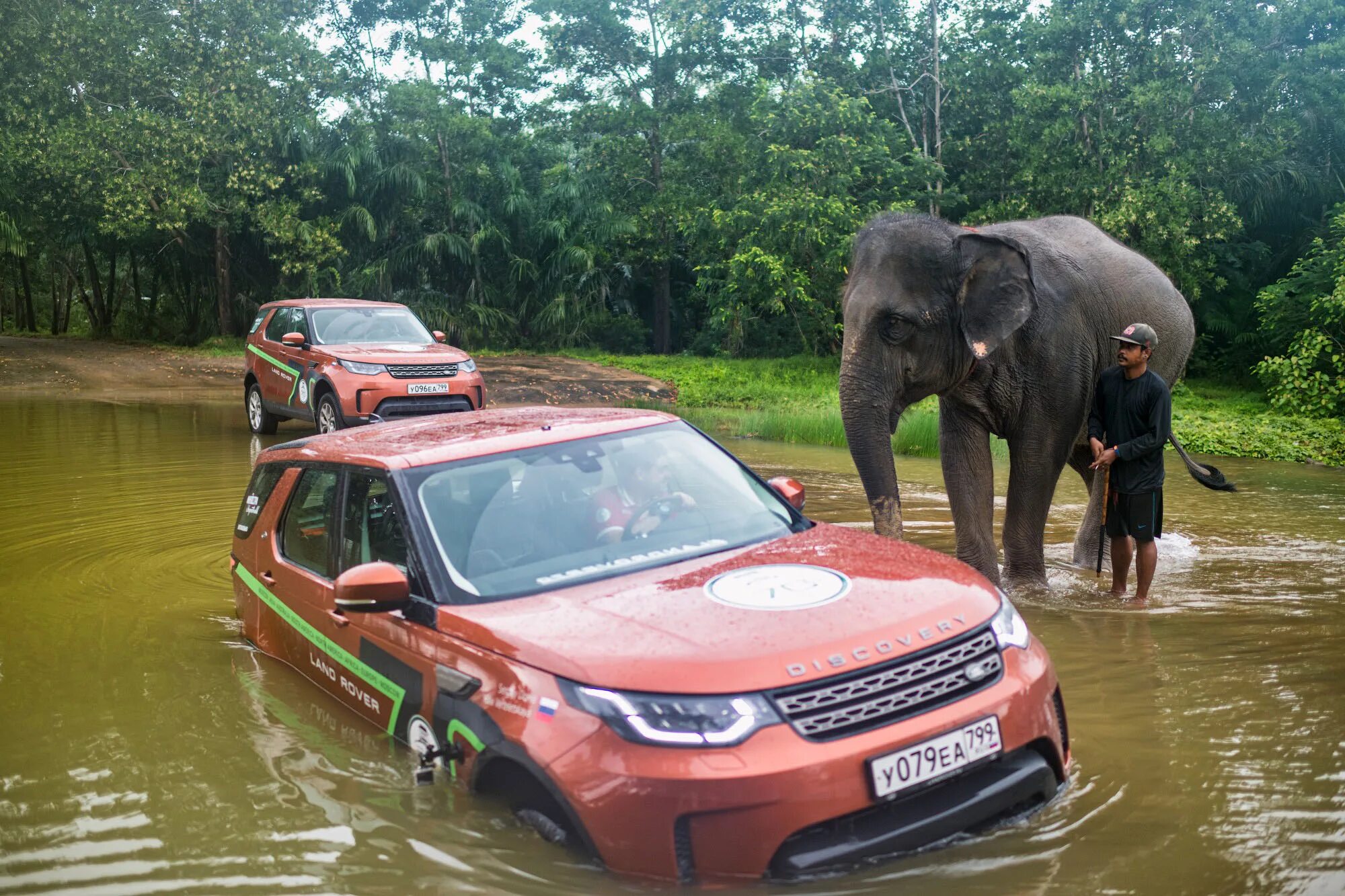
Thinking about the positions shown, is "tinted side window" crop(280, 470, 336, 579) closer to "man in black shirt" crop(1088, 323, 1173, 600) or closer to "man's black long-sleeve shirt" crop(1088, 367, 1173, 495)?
"man in black shirt" crop(1088, 323, 1173, 600)

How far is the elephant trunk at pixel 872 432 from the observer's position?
25.6ft

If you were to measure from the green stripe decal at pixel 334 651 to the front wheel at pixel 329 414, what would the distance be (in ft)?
28.4

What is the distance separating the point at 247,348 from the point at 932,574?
15.9 meters

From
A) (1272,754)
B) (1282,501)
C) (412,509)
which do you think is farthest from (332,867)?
(1282,501)

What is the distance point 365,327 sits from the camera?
16.8 metres

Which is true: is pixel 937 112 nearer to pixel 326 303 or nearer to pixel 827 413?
pixel 827 413

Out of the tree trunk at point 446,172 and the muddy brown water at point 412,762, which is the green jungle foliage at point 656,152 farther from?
the muddy brown water at point 412,762

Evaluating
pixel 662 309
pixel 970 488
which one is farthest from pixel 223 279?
pixel 970 488

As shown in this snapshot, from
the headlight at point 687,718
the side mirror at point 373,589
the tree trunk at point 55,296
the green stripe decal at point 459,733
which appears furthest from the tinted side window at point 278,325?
the tree trunk at point 55,296

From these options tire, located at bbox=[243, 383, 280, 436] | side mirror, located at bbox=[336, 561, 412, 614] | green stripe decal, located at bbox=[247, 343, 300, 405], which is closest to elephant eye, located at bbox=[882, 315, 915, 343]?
side mirror, located at bbox=[336, 561, 412, 614]

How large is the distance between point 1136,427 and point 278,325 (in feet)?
42.1

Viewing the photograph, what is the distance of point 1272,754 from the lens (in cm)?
516

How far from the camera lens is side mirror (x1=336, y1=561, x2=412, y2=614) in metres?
4.49

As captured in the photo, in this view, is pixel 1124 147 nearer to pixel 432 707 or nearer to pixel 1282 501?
pixel 1282 501
